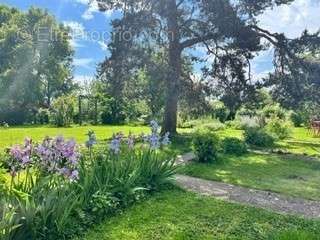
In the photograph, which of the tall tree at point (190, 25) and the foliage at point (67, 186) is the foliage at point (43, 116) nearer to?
the tall tree at point (190, 25)

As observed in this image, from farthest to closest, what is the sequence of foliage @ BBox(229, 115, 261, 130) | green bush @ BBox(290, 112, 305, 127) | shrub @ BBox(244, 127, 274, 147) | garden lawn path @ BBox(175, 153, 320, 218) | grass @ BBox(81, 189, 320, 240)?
green bush @ BBox(290, 112, 305, 127)
foliage @ BBox(229, 115, 261, 130)
shrub @ BBox(244, 127, 274, 147)
garden lawn path @ BBox(175, 153, 320, 218)
grass @ BBox(81, 189, 320, 240)

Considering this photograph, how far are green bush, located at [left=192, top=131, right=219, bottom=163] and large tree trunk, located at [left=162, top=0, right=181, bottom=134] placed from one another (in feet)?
14.0

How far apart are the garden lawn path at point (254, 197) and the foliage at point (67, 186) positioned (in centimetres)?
95

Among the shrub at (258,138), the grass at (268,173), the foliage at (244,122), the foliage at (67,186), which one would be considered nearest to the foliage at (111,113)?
the foliage at (244,122)

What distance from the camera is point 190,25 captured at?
1587 centimetres

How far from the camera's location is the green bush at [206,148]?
1023cm

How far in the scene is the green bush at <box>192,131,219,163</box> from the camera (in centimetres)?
1023

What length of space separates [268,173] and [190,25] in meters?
8.10

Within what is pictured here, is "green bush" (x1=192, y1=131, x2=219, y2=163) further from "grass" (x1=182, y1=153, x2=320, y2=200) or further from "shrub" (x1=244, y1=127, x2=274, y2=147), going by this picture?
"shrub" (x1=244, y1=127, x2=274, y2=147)

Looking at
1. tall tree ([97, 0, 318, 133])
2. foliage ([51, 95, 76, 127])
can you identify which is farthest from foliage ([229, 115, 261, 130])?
foliage ([51, 95, 76, 127])

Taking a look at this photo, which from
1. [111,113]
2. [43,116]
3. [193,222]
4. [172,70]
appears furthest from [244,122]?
[193,222]

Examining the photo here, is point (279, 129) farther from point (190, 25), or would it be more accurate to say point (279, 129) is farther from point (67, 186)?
→ point (67, 186)

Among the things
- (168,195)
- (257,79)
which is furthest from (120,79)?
(168,195)

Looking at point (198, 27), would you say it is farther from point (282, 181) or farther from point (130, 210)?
point (130, 210)
